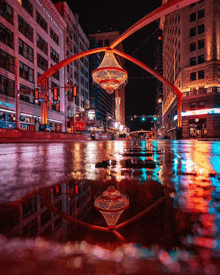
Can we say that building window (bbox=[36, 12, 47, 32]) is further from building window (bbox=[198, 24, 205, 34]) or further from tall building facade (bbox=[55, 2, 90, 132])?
building window (bbox=[198, 24, 205, 34])

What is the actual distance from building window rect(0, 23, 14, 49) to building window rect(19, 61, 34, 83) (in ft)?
8.33

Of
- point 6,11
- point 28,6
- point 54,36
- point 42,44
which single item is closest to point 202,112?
point 42,44

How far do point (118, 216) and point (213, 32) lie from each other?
113 ft

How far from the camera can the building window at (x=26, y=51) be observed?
24.9 metres

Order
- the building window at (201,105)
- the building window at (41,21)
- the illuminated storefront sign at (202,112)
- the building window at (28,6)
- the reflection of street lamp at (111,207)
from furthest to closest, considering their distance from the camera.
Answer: the building window at (41,21) → the building window at (201,105) → the illuminated storefront sign at (202,112) → the building window at (28,6) → the reflection of street lamp at (111,207)

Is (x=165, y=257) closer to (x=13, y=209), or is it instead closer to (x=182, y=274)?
(x=182, y=274)

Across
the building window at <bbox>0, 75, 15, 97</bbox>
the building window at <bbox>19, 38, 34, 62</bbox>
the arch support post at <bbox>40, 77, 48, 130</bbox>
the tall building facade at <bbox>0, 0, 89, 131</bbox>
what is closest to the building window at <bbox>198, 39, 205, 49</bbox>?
the tall building facade at <bbox>0, 0, 89, 131</bbox>

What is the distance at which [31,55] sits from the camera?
27.4 metres

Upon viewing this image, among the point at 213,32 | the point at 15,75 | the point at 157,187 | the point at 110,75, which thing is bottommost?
the point at 157,187

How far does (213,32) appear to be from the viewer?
27156 mm

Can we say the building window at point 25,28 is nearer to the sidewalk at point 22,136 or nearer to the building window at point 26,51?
the building window at point 26,51

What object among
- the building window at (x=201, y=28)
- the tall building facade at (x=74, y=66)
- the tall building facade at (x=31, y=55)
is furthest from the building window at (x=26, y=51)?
the building window at (x=201, y=28)

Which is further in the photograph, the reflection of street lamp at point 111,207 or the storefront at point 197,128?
the storefront at point 197,128

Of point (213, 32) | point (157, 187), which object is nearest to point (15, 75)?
point (157, 187)
